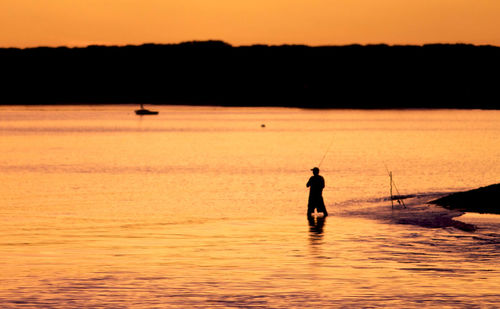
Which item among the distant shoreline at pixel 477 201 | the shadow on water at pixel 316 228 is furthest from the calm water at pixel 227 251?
the distant shoreline at pixel 477 201

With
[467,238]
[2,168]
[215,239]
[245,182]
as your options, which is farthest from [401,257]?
[2,168]

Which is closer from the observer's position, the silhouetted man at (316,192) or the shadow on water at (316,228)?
the shadow on water at (316,228)

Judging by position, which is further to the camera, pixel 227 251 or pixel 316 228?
pixel 316 228

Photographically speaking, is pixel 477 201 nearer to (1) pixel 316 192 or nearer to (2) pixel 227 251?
(1) pixel 316 192

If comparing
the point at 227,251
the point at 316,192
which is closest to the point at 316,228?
the point at 316,192

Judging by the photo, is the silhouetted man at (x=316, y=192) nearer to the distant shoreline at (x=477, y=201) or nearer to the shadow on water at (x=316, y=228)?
the shadow on water at (x=316, y=228)

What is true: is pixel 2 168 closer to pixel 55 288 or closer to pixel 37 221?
pixel 37 221

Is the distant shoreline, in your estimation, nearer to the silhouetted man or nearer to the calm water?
the calm water

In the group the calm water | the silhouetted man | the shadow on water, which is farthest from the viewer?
the silhouetted man

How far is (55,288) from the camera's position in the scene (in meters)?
19.6

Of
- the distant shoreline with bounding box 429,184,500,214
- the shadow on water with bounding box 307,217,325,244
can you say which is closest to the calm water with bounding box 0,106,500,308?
the shadow on water with bounding box 307,217,325,244

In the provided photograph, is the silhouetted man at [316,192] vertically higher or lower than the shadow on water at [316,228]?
higher

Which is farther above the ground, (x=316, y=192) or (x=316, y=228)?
(x=316, y=192)

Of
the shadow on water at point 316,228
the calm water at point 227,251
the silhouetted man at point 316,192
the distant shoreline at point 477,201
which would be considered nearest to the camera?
the calm water at point 227,251
